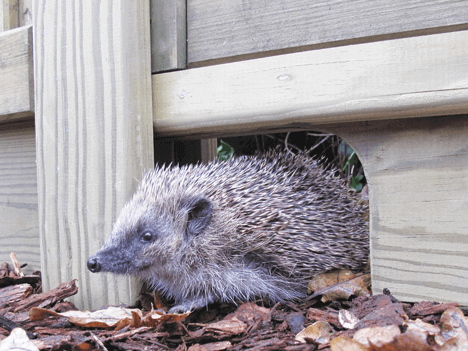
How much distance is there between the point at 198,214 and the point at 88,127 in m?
0.92

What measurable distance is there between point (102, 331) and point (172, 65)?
→ 65.5 inches

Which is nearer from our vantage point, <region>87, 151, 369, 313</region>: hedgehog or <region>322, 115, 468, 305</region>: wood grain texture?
<region>322, 115, 468, 305</region>: wood grain texture

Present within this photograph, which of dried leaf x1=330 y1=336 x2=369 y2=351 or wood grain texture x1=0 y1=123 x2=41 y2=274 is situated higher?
wood grain texture x1=0 y1=123 x2=41 y2=274

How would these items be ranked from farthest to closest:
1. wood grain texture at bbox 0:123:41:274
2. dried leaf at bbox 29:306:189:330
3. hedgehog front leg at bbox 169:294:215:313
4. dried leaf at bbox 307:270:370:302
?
wood grain texture at bbox 0:123:41:274 < hedgehog front leg at bbox 169:294:215:313 < dried leaf at bbox 307:270:370:302 < dried leaf at bbox 29:306:189:330

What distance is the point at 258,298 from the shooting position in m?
2.73

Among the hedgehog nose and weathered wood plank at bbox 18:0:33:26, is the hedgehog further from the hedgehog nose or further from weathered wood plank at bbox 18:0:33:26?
weathered wood plank at bbox 18:0:33:26

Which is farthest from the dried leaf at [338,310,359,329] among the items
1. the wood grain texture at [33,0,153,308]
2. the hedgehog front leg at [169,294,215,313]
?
the wood grain texture at [33,0,153,308]

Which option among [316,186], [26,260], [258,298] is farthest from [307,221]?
[26,260]

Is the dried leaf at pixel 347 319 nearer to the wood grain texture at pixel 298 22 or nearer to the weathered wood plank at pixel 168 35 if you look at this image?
the wood grain texture at pixel 298 22

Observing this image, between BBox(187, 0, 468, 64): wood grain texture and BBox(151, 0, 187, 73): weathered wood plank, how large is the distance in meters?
0.05

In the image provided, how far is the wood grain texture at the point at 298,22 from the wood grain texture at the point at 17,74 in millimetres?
1265

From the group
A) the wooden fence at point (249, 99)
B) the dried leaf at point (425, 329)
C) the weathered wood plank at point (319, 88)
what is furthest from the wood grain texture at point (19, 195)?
the dried leaf at point (425, 329)

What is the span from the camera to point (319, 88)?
232cm

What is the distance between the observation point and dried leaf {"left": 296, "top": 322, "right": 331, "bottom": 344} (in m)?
1.89
